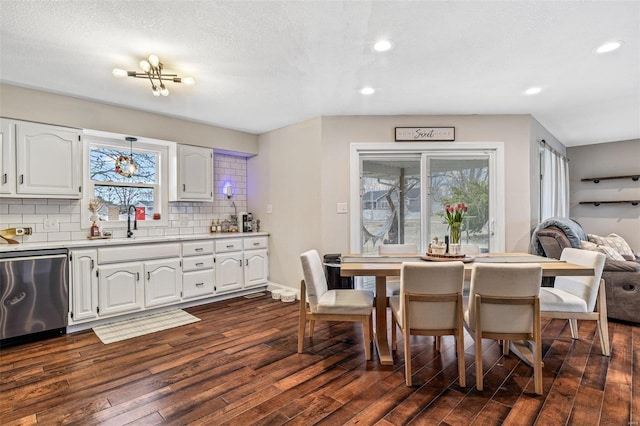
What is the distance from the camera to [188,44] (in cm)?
236

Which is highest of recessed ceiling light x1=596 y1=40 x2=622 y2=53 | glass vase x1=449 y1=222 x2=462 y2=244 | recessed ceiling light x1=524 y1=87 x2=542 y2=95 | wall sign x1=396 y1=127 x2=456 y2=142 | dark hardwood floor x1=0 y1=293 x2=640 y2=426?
recessed ceiling light x1=596 y1=40 x2=622 y2=53

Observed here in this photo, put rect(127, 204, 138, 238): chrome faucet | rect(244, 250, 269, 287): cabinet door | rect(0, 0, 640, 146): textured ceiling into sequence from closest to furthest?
1. rect(0, 0, 640, 146): textured ceiling
2. rect(127, 204, 138, 238): chrome faucet
3. rect(244, 250, 269, 287): cabinet door

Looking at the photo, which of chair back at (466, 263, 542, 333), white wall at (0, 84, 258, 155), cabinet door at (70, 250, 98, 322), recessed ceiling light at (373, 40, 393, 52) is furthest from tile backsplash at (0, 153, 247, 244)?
chair back at (466, 263, 542, 333)

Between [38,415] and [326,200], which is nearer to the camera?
[38,415]

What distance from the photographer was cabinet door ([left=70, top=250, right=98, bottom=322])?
3.15 m

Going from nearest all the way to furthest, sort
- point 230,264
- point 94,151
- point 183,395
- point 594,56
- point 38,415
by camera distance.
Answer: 1. point 38,415
2. point 183,395
3. point 594,56
4. point 94,151
5. point 230,264

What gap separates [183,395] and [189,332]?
1.17m

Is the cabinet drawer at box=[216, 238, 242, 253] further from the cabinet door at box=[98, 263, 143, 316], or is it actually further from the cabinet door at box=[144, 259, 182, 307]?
the cabinet door at box=[98, 263, 143, 316]

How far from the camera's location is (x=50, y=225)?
11.2 ft

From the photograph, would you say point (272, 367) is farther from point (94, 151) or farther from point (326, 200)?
point (94, 151)

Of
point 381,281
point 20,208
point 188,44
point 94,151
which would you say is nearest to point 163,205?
point 94,151

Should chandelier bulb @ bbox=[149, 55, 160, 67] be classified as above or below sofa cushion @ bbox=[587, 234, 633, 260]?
above

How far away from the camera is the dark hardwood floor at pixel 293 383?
187 centimetres

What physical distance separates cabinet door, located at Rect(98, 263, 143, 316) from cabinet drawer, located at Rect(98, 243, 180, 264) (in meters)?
0.07
